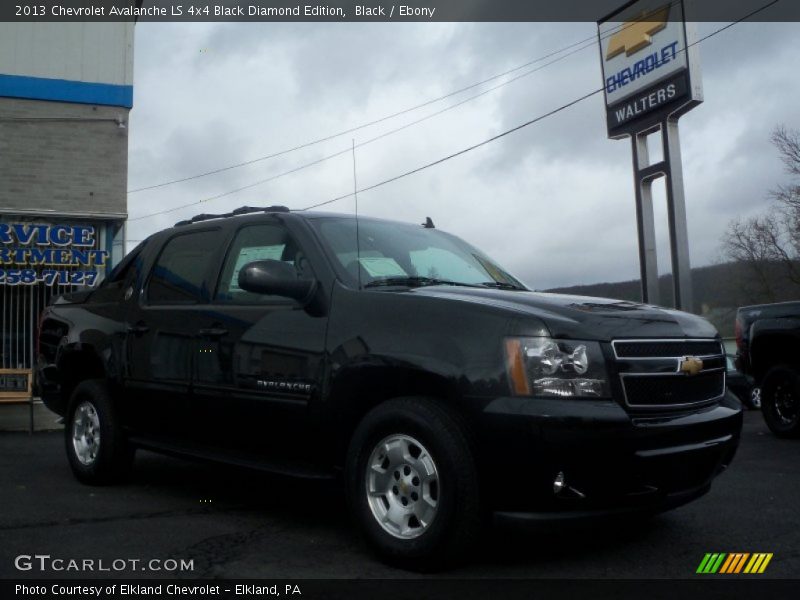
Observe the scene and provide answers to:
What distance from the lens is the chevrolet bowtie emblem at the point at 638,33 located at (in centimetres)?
1727

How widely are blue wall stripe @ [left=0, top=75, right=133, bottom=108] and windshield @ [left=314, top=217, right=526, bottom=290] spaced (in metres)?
10.2

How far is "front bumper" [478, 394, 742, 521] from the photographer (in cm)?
370

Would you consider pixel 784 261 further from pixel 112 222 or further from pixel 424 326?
pixel 424 326

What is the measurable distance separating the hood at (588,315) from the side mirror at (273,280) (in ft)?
2.00

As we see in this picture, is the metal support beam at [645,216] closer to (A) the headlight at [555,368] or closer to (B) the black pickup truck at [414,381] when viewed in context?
(B) the black pickup truck at [414,381]

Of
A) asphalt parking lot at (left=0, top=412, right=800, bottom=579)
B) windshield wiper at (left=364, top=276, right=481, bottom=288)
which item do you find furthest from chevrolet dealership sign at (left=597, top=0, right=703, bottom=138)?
windshield wiper at (left=364, top=276, right=481, bottom=288)

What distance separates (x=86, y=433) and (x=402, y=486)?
10.8ft

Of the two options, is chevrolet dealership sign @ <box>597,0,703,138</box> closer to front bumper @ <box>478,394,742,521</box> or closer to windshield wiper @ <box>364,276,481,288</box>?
windshield wiper @ <box>364,276,481,288</box>

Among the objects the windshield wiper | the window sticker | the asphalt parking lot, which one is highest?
the window sticker

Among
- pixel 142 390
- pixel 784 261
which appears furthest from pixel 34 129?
pixel 784 261

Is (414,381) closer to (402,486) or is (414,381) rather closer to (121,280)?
(402,486)

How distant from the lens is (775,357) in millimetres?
9781

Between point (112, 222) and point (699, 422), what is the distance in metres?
11.8

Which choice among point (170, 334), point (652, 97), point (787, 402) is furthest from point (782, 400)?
point (652, 97)
